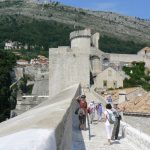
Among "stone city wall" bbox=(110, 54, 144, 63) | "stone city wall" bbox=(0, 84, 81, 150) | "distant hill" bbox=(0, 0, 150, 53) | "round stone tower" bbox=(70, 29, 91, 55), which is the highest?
"distant hill" bbox=(0, 0, 150, 53)

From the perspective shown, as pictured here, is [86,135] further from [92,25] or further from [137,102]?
[92,25]

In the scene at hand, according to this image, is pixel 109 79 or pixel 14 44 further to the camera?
pixel 14 44

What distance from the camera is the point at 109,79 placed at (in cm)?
5550

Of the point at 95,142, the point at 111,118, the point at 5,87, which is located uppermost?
the point at 111,118

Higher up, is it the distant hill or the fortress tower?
the distant hill

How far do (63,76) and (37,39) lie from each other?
4386 inches

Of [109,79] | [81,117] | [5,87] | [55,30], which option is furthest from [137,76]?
[55,30]

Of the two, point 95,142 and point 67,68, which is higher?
point 67,68

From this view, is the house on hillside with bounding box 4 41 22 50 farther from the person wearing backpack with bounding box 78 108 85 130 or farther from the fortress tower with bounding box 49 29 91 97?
the person wearing backpack with bounding box 78 108 85 130

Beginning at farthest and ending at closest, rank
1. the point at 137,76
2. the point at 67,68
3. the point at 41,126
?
the point at 137,76
the point at 67,68
the point at 41,126

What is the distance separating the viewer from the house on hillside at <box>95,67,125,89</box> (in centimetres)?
5490

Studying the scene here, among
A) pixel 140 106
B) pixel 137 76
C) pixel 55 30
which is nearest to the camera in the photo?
pixel 140 106

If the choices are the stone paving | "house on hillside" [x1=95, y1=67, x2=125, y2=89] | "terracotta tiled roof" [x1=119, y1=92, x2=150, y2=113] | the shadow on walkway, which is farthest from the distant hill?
the stone paving

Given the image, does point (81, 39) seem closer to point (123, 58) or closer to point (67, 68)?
point (67, 68)
